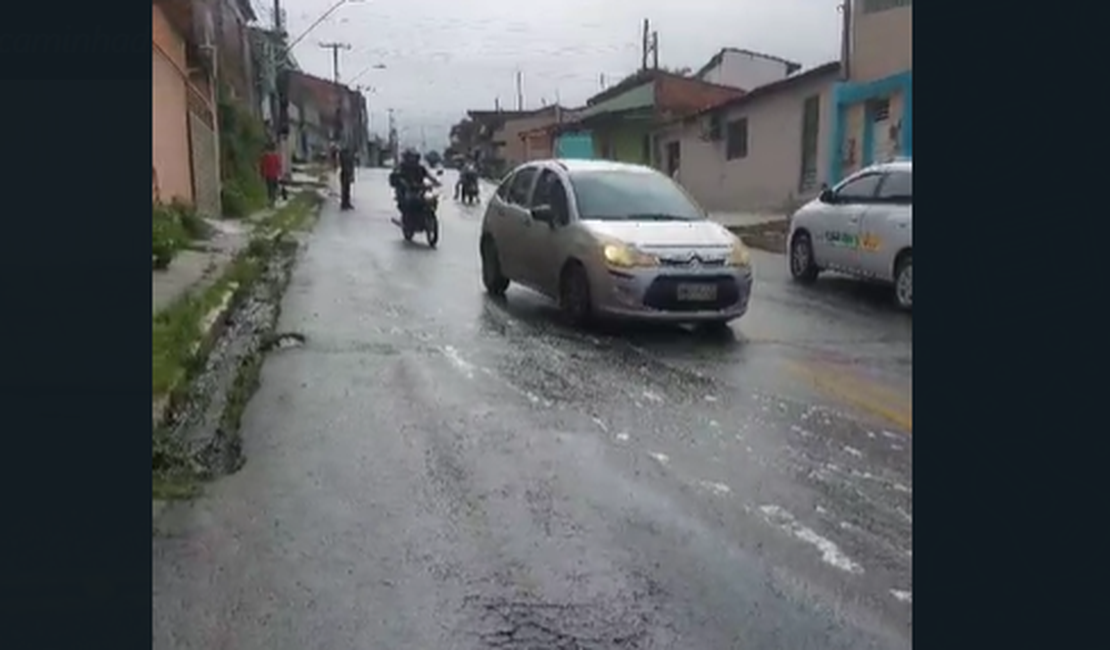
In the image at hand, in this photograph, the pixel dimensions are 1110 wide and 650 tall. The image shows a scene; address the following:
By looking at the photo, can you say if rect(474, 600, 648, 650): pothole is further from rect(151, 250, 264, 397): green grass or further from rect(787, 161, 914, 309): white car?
rect(787, 161, 914, 309): white car

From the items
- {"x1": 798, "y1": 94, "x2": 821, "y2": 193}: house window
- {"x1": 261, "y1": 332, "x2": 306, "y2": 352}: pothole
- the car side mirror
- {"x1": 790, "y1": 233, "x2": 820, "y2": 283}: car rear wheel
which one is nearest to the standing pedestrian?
{"x1": 798, "y1": 94, "x2": 821, "y2": 193}: house window

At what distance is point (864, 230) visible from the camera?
12664mm

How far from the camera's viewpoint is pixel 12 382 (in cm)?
321

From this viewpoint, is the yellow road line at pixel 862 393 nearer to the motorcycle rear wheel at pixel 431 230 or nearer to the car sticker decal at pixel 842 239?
the car sticker decal at pixel 842 239

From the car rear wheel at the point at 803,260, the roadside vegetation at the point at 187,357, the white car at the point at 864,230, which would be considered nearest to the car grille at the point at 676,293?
the white car at the point at 864,230

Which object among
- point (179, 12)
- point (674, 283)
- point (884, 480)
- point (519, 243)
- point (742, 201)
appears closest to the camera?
point (884, 480)

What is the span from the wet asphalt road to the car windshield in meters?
1.44

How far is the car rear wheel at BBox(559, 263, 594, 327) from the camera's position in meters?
10.0

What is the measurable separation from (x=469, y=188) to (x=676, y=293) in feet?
84.1

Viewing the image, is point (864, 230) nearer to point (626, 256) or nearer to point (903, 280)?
point (903, 280)

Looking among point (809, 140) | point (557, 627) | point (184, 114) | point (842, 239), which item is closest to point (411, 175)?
point (184, 114)

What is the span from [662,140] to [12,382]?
37.9 m

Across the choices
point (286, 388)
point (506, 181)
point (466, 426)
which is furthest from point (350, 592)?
point (506, 181)

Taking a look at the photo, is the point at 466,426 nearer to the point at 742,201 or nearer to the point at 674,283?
the point at 674,283
